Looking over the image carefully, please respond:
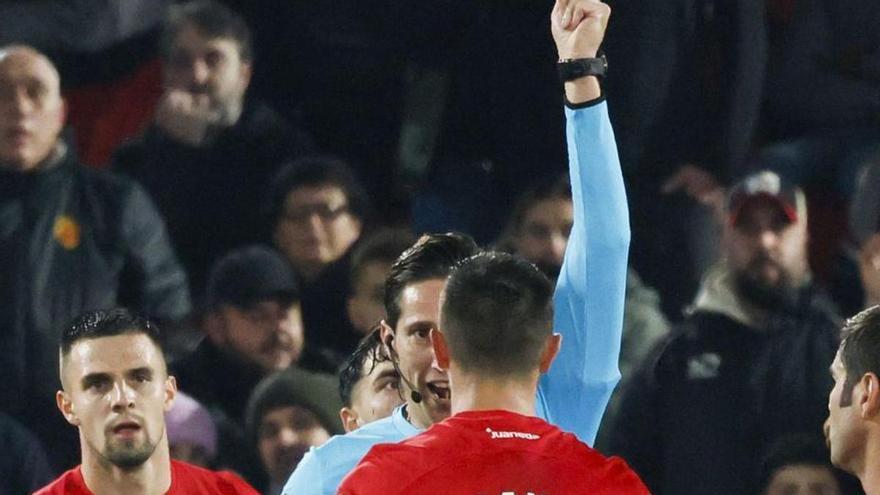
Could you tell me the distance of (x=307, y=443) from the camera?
623 cm

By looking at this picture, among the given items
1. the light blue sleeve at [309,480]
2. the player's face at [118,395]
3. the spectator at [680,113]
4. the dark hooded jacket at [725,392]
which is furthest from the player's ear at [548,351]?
the spectator at [680,113]

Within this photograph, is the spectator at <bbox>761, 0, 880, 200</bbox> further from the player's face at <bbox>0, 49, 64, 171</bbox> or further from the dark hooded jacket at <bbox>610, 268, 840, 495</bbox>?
the player's face at <bbox>0, 49, 64, 171</bbox>

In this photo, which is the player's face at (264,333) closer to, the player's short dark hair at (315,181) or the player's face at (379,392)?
the player's short dark hair at (315,181)

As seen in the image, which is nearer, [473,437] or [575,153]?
[473,437]

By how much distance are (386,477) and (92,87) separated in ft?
12.8

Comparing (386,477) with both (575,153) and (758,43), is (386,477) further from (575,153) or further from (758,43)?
(758,43)

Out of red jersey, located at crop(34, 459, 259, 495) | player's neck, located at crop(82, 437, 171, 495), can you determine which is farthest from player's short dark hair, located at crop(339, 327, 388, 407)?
player's neck, located at crop(82, 437, 171, 495)

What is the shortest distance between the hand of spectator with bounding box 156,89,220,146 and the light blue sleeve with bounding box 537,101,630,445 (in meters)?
3.10

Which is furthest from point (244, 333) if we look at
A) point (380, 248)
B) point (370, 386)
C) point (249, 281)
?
point (370, 386)

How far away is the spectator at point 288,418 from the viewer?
621cm

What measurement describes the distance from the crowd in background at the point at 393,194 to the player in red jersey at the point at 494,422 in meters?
2.93

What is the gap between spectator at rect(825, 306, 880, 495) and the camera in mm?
3434

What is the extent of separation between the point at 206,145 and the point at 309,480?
9.72ft


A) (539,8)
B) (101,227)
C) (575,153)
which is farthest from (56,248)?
(575,153)
